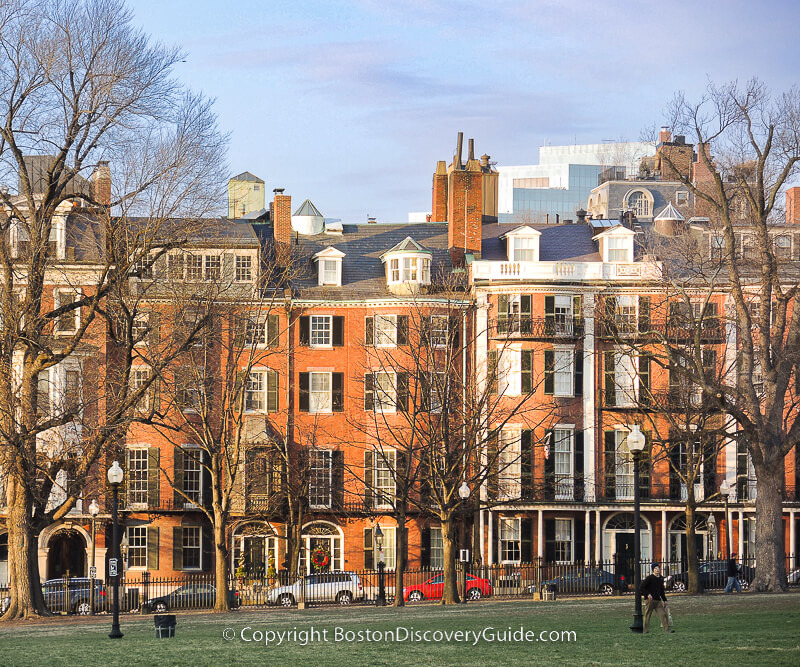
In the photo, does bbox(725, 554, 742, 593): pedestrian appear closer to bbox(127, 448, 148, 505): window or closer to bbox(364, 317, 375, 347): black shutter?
bbox(364, 317, 375, 347): black shutter

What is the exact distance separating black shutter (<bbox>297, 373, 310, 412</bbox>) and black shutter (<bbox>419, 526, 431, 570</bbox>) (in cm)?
763

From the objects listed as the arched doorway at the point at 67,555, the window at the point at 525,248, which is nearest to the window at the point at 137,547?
the arched doorway at the point at 67,555

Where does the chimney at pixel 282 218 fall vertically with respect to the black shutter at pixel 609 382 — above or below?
above

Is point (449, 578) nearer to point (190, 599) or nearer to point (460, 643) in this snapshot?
point (190, 599)

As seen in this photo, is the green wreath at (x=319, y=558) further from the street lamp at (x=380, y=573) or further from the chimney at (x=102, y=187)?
the chimney at (x=102, y=187)

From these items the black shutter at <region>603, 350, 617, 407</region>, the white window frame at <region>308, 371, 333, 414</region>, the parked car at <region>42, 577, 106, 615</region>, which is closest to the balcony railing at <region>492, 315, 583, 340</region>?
the black shutter at <region>603, 350, 617, 407</region>

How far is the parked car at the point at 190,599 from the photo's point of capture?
1658 inches

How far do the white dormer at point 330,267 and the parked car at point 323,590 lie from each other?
15027mm

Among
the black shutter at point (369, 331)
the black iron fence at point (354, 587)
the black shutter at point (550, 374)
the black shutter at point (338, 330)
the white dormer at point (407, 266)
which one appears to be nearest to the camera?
the black iron fence at point (354, 587)

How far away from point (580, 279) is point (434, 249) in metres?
7.97

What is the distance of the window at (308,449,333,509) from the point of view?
51.2 metres

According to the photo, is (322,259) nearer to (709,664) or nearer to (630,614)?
(630,614)

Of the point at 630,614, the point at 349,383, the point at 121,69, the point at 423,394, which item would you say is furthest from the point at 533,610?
the point at 349,383

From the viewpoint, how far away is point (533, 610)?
31.5 m
